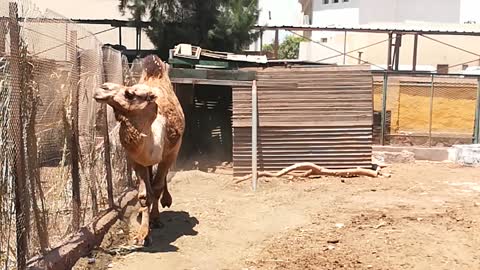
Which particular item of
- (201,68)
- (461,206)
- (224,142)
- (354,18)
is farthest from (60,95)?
(354,18)

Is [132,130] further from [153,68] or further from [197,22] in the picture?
[197,22]

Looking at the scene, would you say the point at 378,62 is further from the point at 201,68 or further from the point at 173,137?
the point at 173,137

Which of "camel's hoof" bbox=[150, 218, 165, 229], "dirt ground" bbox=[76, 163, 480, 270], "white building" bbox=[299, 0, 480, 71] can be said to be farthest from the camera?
"white building" bbox=[299, 0, 480, 71]

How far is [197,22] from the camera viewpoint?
18547 millimetres

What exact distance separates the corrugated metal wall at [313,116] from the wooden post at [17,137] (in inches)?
325

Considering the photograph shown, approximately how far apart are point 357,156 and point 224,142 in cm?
355

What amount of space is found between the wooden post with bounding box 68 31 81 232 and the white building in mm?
25158

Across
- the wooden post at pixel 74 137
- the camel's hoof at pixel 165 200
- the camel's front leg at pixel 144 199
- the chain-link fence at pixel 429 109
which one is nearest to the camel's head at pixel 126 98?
the wooden post at pixel 74 137

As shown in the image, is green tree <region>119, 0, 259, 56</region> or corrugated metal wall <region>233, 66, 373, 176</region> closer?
corrugated metal wall <region>233, 66, 373, 176</region>

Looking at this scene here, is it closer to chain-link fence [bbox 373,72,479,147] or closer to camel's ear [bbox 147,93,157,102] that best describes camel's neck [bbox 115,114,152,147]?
camel's ear [bbox 147,93,157,102]

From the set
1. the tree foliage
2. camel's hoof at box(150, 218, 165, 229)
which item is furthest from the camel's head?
the tree foliage

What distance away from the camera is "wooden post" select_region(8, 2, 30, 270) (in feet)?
17.2

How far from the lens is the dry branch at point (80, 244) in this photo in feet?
19.4

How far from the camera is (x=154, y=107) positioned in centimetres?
723
